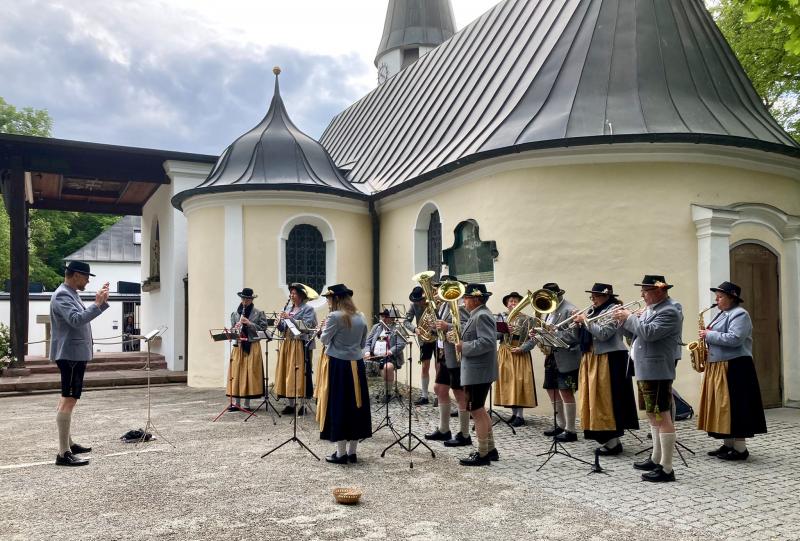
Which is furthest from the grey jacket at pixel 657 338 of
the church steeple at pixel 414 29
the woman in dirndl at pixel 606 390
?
the church steeple at pixel 414 29

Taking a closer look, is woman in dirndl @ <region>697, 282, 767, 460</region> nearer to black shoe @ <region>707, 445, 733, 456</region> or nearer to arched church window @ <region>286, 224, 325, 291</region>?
black shoe @ <region>707, 445, 733, 456</region>

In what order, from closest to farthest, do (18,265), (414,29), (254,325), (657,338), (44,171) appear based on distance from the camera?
(657,338)
(254,325)
(18,265)
(44,171)
(414,29)

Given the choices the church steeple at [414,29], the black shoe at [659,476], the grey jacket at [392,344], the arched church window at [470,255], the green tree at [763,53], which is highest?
the church steeple at [414,29]

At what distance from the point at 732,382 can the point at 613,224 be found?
3.52 metres

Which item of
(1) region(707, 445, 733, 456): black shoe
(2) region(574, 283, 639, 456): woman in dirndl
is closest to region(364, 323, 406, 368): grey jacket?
(2) region(574, 283, 639, 456): woman in dirndl

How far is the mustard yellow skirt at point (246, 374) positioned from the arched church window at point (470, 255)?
151 inches

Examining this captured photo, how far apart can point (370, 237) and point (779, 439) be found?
365 inches

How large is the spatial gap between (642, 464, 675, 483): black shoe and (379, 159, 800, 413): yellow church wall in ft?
12.3

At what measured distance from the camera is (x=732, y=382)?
6965mm

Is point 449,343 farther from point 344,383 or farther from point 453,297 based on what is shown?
point 344,383

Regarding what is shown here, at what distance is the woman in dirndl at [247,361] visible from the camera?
10094 millimetres

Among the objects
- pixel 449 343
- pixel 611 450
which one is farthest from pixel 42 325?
pixel 611 450

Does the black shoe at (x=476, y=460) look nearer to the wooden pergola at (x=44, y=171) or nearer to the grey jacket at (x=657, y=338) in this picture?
the grey jacket at (x=657, y=338)

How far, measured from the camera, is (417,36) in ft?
91.2
